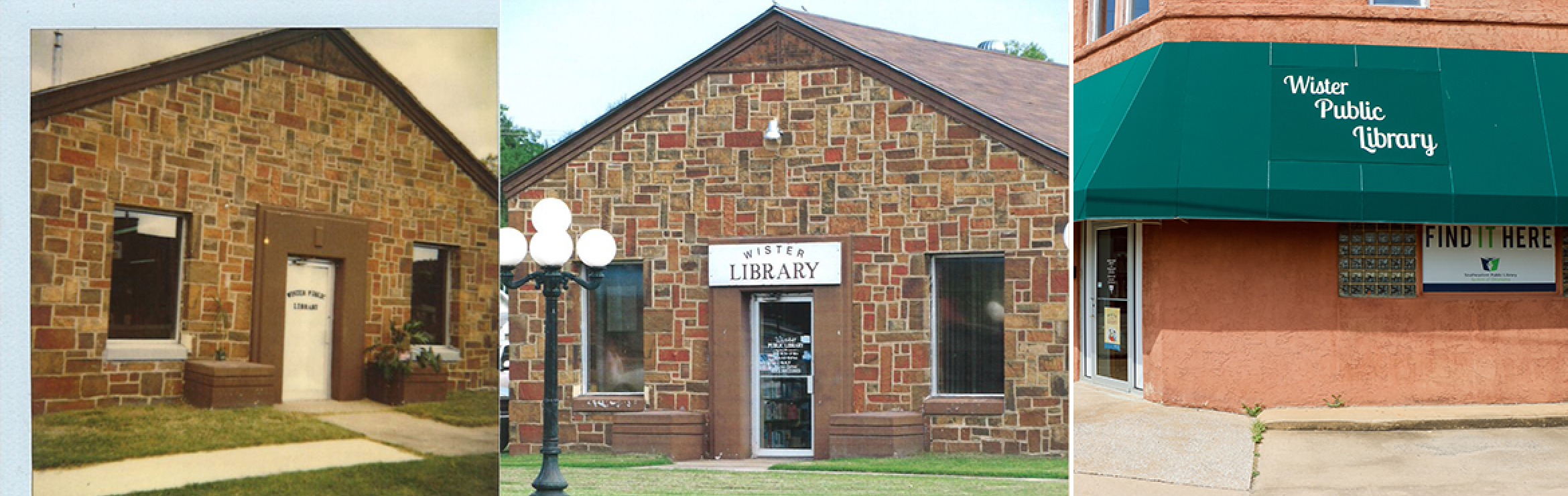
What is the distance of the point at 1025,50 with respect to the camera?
777 centimetres

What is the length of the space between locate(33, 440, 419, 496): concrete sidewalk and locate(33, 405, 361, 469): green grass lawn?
0.05m

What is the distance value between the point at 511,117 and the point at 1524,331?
10170mm

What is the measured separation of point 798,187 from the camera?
7676 millimetres

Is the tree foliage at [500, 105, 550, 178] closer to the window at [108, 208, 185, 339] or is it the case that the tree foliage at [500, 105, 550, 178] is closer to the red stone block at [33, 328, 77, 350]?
the window at [108, 208, 185, 339]

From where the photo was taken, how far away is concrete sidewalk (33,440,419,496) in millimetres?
7461

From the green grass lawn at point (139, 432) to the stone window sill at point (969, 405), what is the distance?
13.5 ft

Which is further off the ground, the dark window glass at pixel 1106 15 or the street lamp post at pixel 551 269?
the dark window glass at pixel 1106 15

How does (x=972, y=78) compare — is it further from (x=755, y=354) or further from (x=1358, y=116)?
(x=1358, y=116)

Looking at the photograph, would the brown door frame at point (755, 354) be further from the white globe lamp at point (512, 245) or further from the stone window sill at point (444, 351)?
the stone window sill at point (444, 351)

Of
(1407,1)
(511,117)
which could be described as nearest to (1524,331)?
(1407,1)

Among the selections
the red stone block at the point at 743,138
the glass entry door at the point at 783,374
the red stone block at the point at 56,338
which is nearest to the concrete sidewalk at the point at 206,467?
the red stone block at the point at 56,338

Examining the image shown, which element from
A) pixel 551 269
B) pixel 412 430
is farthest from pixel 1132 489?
pixel 412 430

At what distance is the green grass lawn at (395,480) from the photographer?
24.9 feet

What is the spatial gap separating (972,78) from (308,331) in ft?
14.5
